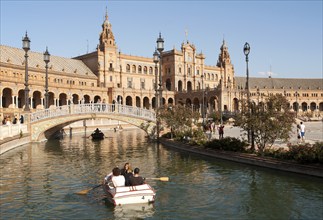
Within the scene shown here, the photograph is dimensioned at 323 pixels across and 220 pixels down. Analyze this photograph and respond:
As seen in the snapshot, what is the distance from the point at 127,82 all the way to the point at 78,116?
67.4 metres

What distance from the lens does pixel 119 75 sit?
102m

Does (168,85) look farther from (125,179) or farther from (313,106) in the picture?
(125,179)

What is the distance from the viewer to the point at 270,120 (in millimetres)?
21219

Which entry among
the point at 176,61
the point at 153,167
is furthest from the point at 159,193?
the point at 176,61

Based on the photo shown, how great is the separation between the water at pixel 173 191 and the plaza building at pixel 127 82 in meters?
43.3

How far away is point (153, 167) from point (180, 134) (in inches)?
469

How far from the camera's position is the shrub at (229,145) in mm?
24625

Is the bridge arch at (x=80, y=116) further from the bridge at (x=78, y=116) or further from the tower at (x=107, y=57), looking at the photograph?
the tower at (x=107, y=57)

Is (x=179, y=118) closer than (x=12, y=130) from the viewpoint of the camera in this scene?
No

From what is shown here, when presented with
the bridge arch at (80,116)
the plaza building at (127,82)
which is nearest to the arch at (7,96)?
the plaza building at (127,82)

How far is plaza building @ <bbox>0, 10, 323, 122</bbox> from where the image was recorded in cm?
7275

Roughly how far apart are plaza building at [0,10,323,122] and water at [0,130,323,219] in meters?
43.3

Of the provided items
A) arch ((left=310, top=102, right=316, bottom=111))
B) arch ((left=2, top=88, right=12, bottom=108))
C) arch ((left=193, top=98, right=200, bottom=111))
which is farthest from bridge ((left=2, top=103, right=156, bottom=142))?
arch ((left=310, top=102, right=316, bottom=111))

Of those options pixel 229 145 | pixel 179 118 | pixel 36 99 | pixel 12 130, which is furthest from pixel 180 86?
pixel 229 145
